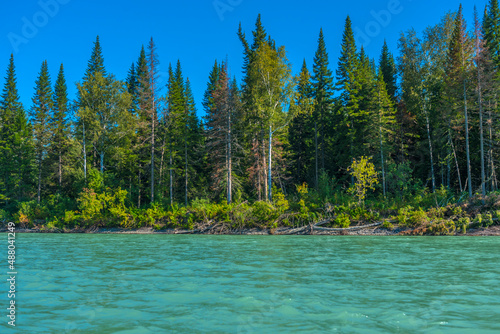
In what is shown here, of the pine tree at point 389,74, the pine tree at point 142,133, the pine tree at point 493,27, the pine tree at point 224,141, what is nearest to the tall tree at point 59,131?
the pine tree at point 142,133

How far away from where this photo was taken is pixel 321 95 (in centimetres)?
3753

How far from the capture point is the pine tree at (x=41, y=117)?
130 ft

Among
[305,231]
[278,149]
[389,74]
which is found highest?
[389,74]

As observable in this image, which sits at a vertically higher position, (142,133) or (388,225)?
(142,133)

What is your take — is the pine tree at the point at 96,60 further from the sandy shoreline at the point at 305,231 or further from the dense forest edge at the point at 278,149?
the sandy shoreline at the point at 305,231

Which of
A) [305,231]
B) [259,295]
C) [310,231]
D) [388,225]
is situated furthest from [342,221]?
[259,295]

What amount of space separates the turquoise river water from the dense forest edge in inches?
566

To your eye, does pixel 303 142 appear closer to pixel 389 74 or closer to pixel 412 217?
pixel 389 74

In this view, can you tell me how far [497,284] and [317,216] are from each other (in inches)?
680

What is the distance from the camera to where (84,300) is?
20.1 feet

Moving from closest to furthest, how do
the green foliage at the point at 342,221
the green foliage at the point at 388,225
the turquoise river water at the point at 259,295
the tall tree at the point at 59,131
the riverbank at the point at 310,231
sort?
the turquoise river water at the point at 259,295 → the riverbank at the point at 310,231 → the green foliage at the point at 388,225 → the green foliage at the point at 342,221 → the tall tree at the point at 59,131

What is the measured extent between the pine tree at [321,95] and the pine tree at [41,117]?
29453 millimetres

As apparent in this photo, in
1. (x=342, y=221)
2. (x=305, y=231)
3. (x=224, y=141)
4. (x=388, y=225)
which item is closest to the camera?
(x=388, y=225)

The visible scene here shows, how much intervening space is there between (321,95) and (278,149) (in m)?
9.22
